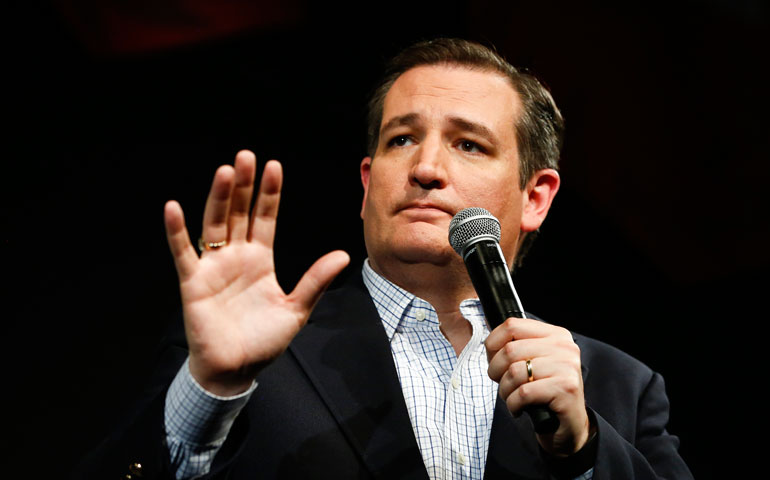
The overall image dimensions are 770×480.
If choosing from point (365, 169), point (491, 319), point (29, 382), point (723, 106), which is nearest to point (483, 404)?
point (491, 319)

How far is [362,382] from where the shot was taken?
1396 mm

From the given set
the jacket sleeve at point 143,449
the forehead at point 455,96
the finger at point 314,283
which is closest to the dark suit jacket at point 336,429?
the jacket sleeve at point 143,449

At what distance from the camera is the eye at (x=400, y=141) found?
6.12 feet

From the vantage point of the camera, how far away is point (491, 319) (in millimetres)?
1174

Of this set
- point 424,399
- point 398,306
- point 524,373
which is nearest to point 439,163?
point 398,306

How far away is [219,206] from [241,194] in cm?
5

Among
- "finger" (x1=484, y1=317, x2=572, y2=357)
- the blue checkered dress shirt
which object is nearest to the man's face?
the blue checkered dress shirt

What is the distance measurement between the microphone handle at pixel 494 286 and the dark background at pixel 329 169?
1.20 metres

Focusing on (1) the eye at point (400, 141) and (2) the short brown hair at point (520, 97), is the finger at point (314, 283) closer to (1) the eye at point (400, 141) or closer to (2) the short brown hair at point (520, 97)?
(1) the eye at point (400, 141)

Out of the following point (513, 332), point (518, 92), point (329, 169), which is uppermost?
point (329, 169)

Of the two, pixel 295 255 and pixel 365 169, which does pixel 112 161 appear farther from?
pixel 365 169

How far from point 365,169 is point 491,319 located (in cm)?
110

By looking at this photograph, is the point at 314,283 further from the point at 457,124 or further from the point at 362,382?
the point at 457,124

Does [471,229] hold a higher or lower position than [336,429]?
higher
